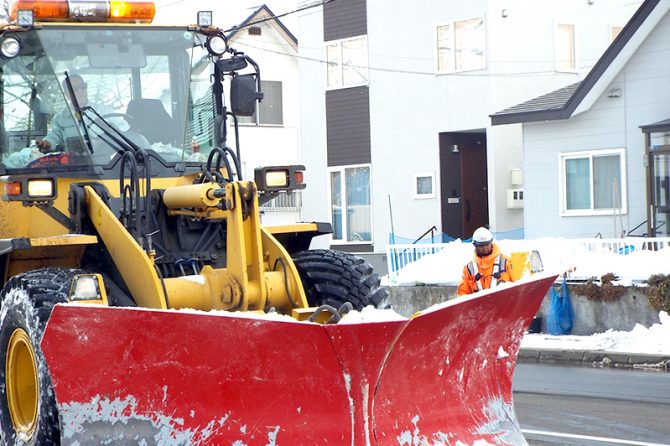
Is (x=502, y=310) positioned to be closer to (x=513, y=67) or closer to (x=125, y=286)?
(x=125, y=286)

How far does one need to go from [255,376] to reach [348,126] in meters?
25.1

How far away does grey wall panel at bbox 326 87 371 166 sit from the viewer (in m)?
31.0

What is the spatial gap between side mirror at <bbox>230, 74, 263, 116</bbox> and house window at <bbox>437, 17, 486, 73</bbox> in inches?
759

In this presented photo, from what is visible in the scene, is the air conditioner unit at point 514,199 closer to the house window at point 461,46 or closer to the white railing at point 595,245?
the house window at point 461,46

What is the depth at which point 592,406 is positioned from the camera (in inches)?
453

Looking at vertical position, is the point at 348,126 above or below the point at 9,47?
above

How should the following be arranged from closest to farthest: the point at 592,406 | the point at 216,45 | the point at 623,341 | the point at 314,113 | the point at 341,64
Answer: the point at 216,45 → the point at 592,406 → the point at 623,341 → the point at 341,64 → the point at 314,113

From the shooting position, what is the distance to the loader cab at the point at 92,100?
880 cm

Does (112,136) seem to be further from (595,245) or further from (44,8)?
(595,245)

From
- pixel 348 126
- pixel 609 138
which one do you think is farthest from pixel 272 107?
pixel 609 138

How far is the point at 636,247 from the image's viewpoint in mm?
18469

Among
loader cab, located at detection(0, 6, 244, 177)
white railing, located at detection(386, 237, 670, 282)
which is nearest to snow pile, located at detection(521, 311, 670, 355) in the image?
white railing, located at detection(386, 237, 670, 282)

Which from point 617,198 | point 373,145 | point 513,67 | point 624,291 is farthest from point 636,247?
point 373,145

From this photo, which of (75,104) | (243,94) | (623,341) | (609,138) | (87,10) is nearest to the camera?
(75,104)
